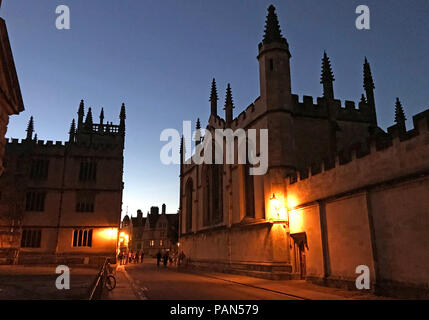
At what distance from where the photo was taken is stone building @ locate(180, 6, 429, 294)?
11812 mm

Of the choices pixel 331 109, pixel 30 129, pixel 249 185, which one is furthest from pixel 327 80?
pixel 30 129

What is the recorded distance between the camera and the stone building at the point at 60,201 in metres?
33.9

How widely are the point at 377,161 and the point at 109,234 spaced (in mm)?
A: 29171

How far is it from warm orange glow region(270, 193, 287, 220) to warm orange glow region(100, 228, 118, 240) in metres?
21.6

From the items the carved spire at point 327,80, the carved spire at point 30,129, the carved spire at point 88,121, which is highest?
the carved spire at point 88,121

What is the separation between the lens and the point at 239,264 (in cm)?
2373

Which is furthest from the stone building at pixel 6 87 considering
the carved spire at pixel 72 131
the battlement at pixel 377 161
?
the carved spire at pixel 72 131

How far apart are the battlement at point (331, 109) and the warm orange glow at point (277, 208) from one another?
5672mm

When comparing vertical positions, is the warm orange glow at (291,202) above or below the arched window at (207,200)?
below

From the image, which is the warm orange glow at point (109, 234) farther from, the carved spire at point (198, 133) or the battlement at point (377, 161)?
the battlement at point (377, 161)
